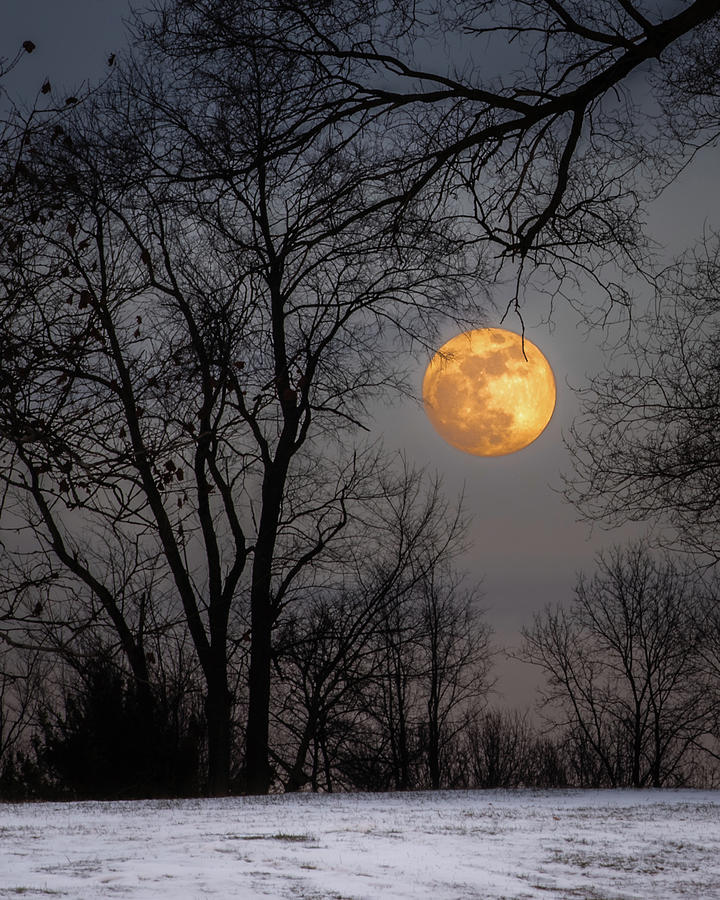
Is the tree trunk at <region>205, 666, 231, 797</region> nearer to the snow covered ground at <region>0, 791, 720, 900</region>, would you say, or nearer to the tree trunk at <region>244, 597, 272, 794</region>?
the tree trunk at <region>244, 597, 272, 794</region>

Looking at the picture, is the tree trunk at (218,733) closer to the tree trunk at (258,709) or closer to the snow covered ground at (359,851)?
the tree trunk at (258,709)

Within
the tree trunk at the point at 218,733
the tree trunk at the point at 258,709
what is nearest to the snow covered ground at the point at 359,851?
the tree trunk at the point at 258,709

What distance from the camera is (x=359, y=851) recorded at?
23.5 ft

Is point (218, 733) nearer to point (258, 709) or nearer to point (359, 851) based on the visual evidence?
point (258, 709)

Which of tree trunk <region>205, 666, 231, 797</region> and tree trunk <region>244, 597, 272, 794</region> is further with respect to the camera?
tree trunk <region>205, 666, 231, 797</region>

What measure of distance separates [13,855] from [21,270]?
4.05m

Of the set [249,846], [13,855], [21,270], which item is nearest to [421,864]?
[249,846]

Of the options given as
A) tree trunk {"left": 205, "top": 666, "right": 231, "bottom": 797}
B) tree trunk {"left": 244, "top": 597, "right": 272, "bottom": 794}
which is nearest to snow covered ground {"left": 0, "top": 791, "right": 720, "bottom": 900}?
tree trunk {"left": 244, "top": 597, "right": 272, "bottom": 794}

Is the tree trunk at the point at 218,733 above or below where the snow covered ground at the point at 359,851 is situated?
above

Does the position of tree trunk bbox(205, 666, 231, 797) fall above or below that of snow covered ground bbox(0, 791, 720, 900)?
above

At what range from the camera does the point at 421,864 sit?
6.70 meters

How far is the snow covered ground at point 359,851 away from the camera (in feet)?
19.2

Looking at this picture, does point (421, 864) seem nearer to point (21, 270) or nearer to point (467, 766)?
point (21, 270)

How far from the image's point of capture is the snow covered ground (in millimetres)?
5867
